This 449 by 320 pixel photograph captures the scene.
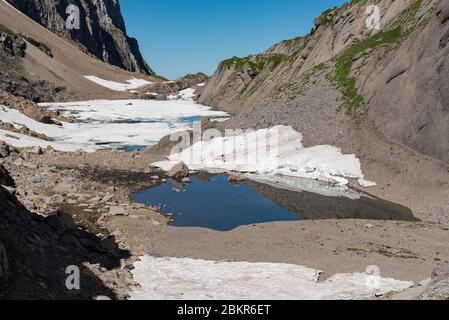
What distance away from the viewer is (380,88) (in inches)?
1770

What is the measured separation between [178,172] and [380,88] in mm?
22860

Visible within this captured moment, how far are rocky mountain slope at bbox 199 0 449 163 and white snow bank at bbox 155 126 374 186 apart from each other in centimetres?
185

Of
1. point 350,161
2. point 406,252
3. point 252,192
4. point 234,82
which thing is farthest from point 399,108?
point 234,82

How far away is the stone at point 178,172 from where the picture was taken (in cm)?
4181

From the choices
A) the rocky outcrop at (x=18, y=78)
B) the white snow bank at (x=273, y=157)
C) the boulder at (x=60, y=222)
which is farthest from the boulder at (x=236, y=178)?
the rocky outcrop at (x=18, y=78)

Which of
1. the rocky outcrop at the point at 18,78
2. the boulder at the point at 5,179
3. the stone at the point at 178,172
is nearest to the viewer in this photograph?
the boulder at the point at 5,179

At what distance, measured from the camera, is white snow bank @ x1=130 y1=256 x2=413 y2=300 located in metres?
16.7

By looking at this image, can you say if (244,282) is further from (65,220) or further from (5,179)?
(5,179)

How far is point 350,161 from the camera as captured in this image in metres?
41.1

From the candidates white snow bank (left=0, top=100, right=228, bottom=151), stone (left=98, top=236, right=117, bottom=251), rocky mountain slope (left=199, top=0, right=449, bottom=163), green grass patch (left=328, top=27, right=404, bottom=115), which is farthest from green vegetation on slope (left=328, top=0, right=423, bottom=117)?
stone (left=98, top=236, right=117, bottom=251)

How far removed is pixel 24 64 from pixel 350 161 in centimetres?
12721

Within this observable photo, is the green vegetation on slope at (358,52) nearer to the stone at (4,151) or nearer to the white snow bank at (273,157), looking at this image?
the white snow bank at (273,157)

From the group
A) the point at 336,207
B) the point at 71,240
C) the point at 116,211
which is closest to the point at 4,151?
the point at 116,211

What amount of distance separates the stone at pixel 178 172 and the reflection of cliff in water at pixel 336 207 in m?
8.60
